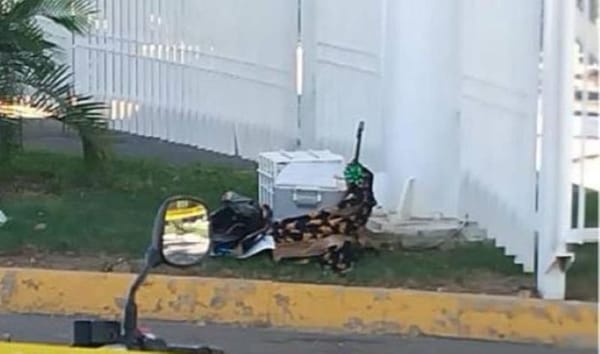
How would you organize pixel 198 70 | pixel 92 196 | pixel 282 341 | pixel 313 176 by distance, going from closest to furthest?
pixel 282 341, pixel 313 176, pixel 92 196, pixel 198 70

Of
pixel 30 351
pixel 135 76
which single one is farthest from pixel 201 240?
pixel 135 76

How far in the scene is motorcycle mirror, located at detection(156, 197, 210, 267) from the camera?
308 cm

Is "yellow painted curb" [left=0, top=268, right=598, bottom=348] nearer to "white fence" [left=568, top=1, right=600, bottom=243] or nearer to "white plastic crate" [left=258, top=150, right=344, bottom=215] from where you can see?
"white fence" [left=568, top=1, right=600, bottom=243]

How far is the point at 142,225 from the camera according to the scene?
8938 mm

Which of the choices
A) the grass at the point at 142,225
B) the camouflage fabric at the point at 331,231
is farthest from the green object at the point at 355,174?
the grass at the point at 142,225

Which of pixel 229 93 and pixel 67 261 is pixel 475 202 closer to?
pixel 67 261

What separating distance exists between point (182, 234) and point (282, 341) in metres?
3.99

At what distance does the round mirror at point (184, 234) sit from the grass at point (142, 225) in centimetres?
428

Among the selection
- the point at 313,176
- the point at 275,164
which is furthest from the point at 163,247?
the point at 275,164

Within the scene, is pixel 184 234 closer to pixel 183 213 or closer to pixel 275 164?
pixel 183 213

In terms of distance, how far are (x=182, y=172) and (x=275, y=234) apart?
3.09 meters

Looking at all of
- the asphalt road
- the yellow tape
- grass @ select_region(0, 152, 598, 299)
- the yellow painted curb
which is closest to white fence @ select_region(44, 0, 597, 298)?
Result: grass @ select_region(0, 152, 598, 299)

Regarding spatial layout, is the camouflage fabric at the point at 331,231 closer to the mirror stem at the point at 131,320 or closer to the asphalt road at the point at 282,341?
the asphalt road at the point at 282,341

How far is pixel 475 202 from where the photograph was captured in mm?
8531
